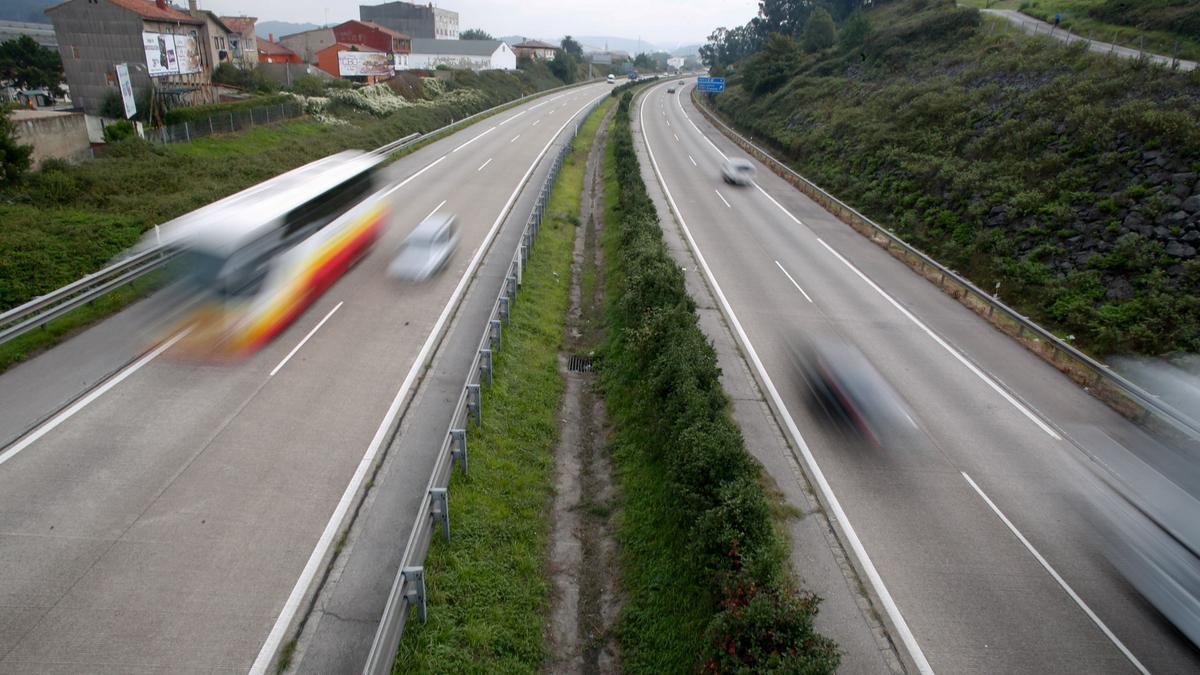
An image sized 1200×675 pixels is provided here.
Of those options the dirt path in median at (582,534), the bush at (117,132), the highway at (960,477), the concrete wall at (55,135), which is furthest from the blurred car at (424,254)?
the bush at (117,132)

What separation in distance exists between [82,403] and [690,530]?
36.0ft

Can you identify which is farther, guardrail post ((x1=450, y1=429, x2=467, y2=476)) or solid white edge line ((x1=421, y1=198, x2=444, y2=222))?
solid white edge line ((x1=421, y1=198, x2=444, y2=222))

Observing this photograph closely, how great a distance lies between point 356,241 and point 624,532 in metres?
12.9

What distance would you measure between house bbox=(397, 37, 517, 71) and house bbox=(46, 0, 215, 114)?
180 feet

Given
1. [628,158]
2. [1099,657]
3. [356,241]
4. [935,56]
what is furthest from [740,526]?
[935,56]

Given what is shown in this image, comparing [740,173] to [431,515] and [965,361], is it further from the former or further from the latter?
[431,515]

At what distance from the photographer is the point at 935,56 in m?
43.3

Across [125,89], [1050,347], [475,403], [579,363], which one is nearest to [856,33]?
[1050,347]

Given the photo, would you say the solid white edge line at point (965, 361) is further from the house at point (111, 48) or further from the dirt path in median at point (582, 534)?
the house at point (111, 48)

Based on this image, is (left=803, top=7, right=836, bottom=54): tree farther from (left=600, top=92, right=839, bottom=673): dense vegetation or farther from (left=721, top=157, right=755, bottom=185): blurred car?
(left=600, top=92, right=839, bottom=673): dense vegetation

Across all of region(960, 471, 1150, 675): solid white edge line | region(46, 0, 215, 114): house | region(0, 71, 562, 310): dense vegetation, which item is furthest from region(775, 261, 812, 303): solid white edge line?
region(46, 0, 215, 114): house

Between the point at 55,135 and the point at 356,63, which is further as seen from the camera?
the point at 356,63

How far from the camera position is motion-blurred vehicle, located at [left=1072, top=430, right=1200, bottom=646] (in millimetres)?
8227

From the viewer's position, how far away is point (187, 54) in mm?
47250
